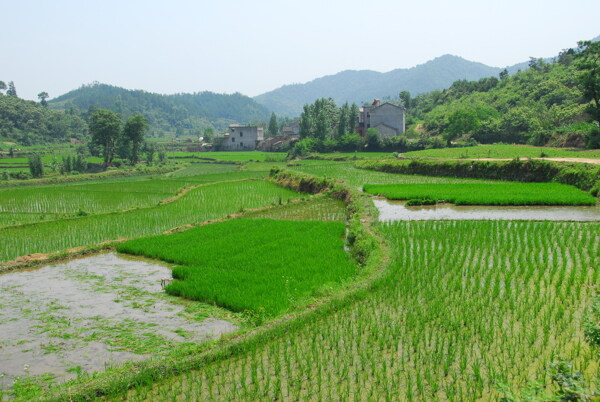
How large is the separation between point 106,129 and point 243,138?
28.3m

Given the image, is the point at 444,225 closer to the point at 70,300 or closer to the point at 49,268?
the point at 70,300

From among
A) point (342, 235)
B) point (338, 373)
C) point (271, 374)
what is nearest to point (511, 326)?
point (338, 373)

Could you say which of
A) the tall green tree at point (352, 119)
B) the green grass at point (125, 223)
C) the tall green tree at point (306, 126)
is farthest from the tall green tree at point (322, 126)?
the green grass at point (125, 223)

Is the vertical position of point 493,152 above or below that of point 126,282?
above

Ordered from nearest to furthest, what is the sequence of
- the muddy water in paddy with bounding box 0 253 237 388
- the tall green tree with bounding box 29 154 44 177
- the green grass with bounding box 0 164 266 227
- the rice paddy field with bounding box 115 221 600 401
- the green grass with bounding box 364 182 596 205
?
the rice paddy field with bounding box 115 221 600 401 < the muddy water in paddy with bounding box 0 253 237 388 < the green grass with bounding box 364 182 596 205 < the green grass with bounding box 0 164 266 227 < the tall green tree with bounding box 29 154 44 177

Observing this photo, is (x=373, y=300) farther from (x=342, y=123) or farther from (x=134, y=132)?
(x=342, y=123)

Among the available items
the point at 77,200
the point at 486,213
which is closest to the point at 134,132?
the point at 77,200

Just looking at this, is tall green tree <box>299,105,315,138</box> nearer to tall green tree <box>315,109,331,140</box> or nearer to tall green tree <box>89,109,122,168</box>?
tall green tree <box>315,109,331,140</box>

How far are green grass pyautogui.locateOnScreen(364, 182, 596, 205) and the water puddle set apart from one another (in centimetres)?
35

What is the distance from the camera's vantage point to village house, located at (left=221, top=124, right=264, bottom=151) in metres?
71.1

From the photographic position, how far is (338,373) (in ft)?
17.4

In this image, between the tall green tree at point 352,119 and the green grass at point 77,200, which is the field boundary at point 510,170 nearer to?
the green grass at point 77,200

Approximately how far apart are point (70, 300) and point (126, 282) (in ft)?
4.10

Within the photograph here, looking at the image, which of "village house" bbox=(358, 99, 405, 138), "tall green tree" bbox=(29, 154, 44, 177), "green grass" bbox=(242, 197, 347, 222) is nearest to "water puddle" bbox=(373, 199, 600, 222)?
"green grass" bbox=(242, 197, 347, 222)
